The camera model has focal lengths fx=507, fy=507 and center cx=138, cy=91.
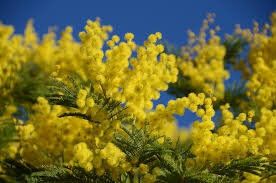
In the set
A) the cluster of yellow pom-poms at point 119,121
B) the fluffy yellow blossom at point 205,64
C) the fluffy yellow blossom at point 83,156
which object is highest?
the fluffy yellow blossom at point 205,64

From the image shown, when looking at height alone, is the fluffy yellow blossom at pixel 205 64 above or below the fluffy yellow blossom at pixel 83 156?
above

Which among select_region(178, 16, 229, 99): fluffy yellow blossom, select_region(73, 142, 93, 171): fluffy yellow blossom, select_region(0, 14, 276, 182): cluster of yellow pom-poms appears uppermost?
select_region(178, 16, 229, 99): fluffy yellow blossom

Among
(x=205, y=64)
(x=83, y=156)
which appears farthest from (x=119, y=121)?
(x=205, y=64)

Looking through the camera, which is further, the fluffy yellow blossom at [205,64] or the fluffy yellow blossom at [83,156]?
the fluffy yellow blossom at [205,64]

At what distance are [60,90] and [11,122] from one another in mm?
775

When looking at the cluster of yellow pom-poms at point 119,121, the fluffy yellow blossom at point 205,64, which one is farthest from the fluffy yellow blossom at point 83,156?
the fluffy yellow blossom at point 205,64

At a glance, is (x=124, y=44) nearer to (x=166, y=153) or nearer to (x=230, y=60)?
(x=166, y=153)

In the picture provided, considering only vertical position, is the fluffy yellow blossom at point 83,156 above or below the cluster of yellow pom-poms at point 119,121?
below

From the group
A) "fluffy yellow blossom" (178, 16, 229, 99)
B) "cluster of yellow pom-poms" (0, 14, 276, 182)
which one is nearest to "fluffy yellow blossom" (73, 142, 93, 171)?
"cluster of yellow pom-poms" (0, 14, 276, 182)

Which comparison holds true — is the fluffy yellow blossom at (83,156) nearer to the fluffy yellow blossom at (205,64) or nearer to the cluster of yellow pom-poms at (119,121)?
the cluster of yellow pom-poms at (119,121)

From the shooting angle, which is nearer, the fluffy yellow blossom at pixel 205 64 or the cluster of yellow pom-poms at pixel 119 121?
the cluster of yellow pom-poms at pixel 119 121

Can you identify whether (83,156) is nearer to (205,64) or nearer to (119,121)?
(119,121)

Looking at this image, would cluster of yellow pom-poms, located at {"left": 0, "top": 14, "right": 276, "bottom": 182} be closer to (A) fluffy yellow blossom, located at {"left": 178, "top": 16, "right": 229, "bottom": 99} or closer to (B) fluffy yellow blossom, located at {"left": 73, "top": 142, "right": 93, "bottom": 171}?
(B) fluffy yellow blossom, located at {"left": 73, "top": 142, "right": 93, "bottom": 171}

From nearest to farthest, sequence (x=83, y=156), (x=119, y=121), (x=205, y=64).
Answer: (x=83, y=156) < (x=119, y=121) < (x=205, y=64)
